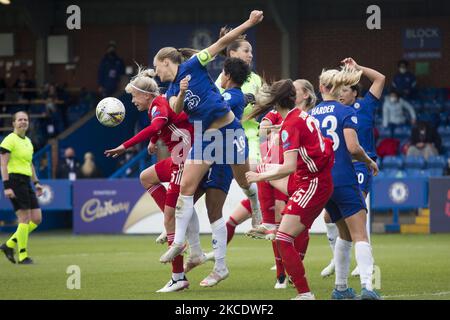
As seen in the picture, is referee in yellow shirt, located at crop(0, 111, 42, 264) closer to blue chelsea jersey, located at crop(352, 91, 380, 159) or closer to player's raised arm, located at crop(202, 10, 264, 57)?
blue chelsea jersey, located at crop(352, 91, 380, 159)

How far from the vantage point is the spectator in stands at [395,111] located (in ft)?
81.9

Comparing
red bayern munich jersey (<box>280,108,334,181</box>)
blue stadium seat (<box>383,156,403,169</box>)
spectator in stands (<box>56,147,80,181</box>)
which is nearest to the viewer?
red bayern munich jersey (<box>280,108,334,181</box>)

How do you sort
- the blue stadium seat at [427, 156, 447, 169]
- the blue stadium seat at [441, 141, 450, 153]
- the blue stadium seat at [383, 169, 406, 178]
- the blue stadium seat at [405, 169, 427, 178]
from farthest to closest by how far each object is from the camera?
the blue stadium seat at [441, 141, 450, 153] → the blue stadium seat at [427, 156, 447, 169] → the blue stadium seat at [405, 169, 427, 178] → the blue stadium seat at [383, 169, 406, 178]

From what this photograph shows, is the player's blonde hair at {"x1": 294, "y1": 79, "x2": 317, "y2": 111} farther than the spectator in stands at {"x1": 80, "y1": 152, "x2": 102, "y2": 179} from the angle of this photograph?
No

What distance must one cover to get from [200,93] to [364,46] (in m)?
18.8

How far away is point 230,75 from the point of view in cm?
1066

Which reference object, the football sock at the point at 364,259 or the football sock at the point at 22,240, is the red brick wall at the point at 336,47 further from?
the football sock at the point at 364,259

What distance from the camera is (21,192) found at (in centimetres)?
1512

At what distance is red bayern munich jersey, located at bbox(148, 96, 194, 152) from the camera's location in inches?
401

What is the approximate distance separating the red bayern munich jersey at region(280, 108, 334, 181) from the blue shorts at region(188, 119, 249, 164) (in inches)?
55.8

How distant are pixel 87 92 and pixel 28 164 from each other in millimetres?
15413

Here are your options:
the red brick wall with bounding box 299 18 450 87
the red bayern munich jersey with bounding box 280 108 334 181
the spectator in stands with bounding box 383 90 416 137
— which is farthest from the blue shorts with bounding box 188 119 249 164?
the red brick wall with bounding box 299 18 450 87

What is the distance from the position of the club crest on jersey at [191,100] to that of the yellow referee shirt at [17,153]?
5.91 m

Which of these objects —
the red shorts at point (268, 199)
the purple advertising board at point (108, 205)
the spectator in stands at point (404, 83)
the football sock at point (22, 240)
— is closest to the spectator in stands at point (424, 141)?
the spectator in stands at point (404, 83)
